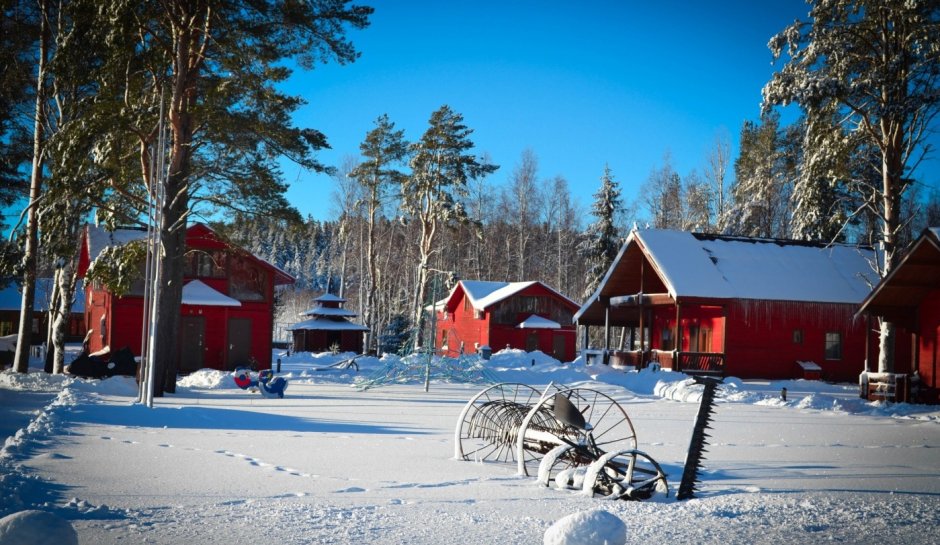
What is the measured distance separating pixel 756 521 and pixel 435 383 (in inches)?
912

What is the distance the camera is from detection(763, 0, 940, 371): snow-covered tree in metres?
22.2

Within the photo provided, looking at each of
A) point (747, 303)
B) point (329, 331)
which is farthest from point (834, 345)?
point (329, 331)

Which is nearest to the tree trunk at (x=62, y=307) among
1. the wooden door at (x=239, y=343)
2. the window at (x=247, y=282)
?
the wooden door at (x=239, y=343)

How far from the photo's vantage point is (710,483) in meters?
9.40

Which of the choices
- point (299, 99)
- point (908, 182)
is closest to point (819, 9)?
point (908, 182)

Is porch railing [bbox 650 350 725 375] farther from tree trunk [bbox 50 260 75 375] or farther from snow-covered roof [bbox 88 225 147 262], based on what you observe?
snow-covered roof [bbox 88 225 147 262]

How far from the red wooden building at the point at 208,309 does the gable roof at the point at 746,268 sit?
15812mm

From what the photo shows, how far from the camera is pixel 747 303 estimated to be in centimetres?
3238

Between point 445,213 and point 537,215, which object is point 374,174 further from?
point 537,215

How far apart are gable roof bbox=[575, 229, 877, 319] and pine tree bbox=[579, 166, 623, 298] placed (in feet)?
50.8

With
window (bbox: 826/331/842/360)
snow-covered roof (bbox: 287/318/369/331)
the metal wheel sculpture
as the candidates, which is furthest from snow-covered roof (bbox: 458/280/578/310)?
the metal wheel sculpture

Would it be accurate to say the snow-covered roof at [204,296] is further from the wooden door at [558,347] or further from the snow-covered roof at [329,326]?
the wooden door at [558,347]

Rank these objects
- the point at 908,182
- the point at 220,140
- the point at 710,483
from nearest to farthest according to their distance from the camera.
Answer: the point at 710,483 → the point at 220,140 → the point at 908,182

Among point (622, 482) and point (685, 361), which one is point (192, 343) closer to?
point (685, 361)
